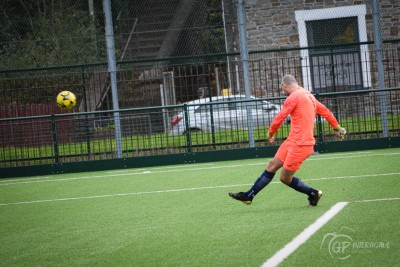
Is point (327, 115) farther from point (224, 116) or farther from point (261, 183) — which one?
Result: point (224, 116)

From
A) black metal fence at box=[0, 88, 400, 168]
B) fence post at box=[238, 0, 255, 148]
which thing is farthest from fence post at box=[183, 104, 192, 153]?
fence post at box=[238, 0, 255, 148]

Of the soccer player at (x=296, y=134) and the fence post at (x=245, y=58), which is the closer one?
the soccer player at (x=296, y=134)

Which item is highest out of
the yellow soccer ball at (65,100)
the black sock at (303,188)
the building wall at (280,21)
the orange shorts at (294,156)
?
the building wall at (280,21)

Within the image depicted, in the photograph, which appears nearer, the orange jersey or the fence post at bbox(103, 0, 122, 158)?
the orange jersey

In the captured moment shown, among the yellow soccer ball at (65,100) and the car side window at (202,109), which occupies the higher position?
the yellow soccer ball at (65,100)

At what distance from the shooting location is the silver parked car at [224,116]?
1758 cm

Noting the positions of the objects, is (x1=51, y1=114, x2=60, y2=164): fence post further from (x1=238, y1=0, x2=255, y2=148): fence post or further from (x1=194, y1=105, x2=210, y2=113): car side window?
(x1=238, y1=0, x2=255, y2=148): fence post

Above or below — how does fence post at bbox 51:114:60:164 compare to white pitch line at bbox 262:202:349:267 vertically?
above

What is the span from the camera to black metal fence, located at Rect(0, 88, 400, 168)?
687 inches

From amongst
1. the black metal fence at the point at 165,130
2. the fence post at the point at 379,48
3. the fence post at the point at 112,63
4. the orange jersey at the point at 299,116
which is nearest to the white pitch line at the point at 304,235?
the orange jersey at the point at 299,116

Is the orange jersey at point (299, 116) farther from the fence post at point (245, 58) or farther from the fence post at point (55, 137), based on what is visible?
the fence post at point (55, 137)

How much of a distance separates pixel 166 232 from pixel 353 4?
17188 mm

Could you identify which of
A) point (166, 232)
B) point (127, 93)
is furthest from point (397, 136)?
point (166, 232)

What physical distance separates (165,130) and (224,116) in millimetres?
1452
